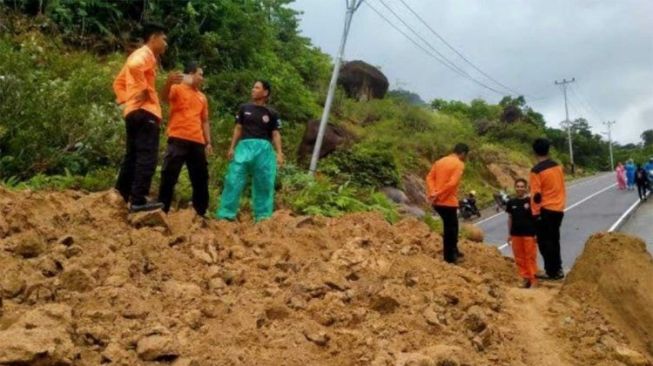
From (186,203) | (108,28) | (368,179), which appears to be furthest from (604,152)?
(186,203)

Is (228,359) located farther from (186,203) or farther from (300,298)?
(186,203)

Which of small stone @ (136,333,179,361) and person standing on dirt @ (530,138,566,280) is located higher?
person standing on dirt @ (530,138,566,280)

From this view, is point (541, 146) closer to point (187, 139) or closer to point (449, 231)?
point (449, 231)

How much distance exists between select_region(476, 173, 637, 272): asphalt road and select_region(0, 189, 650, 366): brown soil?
7965mm

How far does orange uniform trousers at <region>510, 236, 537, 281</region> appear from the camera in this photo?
706 centimetres

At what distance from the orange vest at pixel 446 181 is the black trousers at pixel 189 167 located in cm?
239

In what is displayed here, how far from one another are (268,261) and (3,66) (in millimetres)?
5365

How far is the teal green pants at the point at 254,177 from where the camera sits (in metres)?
6.76

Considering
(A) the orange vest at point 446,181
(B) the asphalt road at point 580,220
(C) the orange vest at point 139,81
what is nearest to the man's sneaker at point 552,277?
(A) the orange vest at point 446,181

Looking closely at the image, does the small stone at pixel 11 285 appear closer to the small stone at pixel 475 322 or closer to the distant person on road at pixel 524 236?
the small stone at pixel 475 322

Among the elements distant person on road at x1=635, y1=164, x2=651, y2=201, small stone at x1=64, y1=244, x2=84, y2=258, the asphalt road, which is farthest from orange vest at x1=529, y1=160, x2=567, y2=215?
distant person on road at x1=635, y1=164, x2=651, y2=201

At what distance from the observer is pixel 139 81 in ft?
18.1

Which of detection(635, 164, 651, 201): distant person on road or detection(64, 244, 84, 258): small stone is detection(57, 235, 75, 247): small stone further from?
detection(635, 164, 651, 201): distant person on road

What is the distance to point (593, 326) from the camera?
5480 millimetres
